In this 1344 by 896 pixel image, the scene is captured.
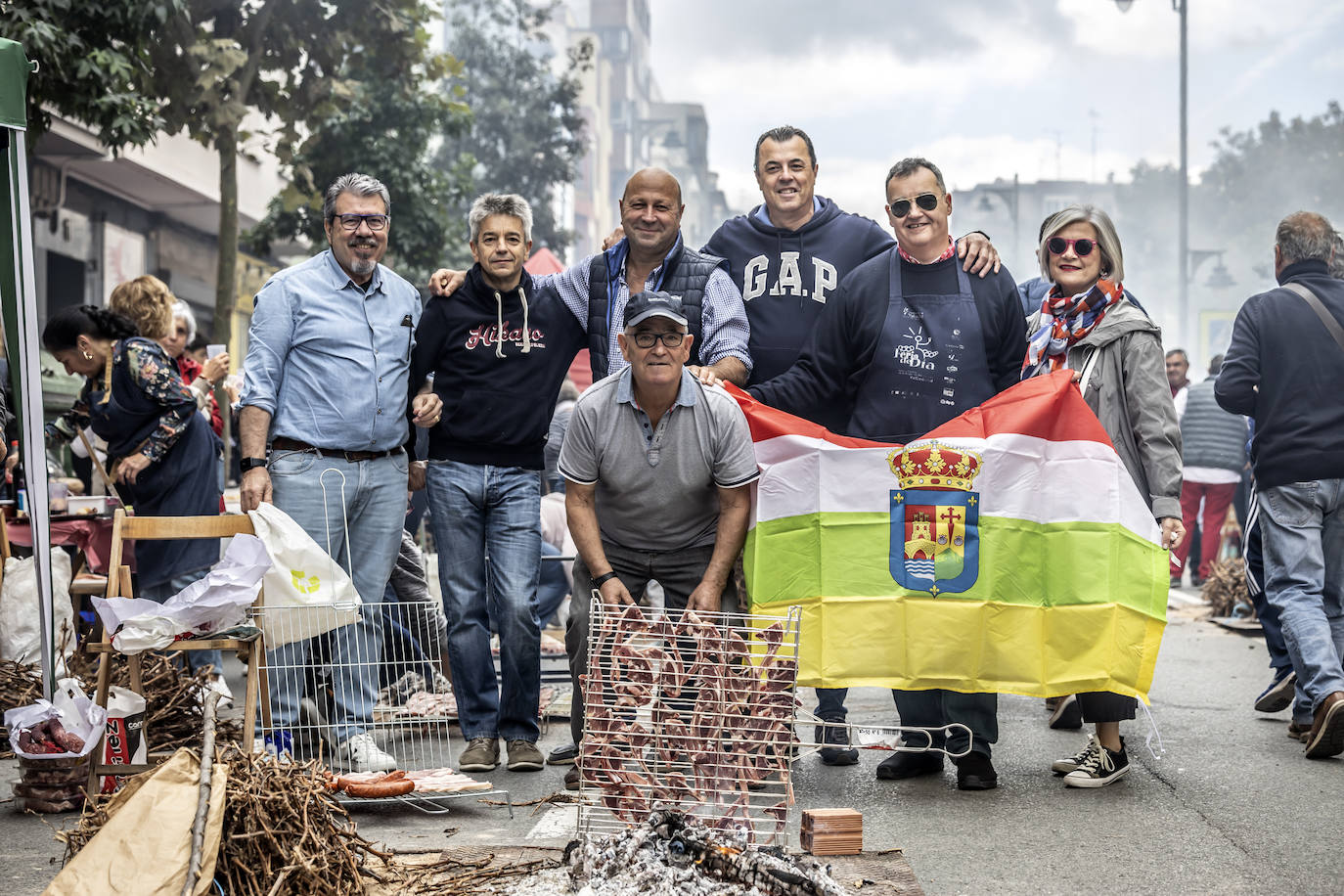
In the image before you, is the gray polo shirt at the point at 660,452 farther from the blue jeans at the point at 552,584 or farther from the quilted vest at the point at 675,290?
the blue jeans at the point at 552,584

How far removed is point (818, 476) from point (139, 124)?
8.52 meters

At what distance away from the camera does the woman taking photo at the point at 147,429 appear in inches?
279

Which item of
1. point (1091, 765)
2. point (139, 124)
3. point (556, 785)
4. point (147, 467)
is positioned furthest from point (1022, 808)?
point (139, 124)

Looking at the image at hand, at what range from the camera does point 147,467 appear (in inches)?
286

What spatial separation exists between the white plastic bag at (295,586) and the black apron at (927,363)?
7.55 ft

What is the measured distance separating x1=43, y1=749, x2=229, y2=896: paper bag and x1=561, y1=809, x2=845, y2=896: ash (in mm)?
983

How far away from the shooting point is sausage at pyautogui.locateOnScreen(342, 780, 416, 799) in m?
5.20

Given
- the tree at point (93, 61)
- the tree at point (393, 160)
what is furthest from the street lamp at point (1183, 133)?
the tree at point (93, 61)

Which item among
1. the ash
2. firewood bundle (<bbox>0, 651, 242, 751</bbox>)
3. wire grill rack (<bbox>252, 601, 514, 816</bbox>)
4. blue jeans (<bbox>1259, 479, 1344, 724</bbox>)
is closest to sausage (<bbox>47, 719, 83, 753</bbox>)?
firewood bundle (<bbox>0, 651, 242, 751</bbox>)

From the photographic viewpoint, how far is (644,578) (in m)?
5.62

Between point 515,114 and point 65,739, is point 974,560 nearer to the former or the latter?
point 65,739

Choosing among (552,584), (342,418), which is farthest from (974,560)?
(552,584)

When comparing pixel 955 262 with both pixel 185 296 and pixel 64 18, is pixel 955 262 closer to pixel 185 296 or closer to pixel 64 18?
pixel 64 18

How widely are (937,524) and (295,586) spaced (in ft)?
8.29
